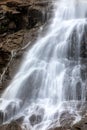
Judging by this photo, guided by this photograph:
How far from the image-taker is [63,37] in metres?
18.6

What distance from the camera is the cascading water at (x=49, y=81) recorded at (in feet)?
49.3

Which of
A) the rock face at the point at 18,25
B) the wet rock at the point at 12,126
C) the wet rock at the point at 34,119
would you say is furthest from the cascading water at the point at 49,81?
the rock face at the point at 18,25

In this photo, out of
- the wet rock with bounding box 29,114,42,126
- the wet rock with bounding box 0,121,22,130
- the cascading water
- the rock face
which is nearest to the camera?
the wet rock with bounding box 0,121,22,130

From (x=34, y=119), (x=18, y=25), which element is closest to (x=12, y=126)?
(x=34, y=119)

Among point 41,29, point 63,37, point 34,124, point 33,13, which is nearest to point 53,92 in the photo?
point 34,124

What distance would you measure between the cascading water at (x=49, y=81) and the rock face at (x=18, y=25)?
0.83m

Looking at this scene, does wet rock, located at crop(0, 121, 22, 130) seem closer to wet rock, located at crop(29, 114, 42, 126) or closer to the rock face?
wet rock, located at crop(29, 114, 42, 126)

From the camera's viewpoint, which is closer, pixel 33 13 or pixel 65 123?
pixel 65 123

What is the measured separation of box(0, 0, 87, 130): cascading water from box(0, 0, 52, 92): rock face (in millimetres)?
830

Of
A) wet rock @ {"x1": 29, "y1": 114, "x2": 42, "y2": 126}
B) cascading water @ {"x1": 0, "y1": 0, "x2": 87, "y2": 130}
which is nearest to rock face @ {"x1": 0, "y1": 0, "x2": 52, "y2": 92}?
cascading water @ {"x1": 0, "y1": 0, "x2": 87, "y2": 130}

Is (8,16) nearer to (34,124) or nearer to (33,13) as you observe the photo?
(33,13)

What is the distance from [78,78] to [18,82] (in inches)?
115

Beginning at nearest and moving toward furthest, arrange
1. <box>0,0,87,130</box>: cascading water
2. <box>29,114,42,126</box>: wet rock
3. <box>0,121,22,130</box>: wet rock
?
<box>0,121,22,130</box>: wet rock < <box>29,114,42,126</box>: wet rock < <box>0,0,87,130</box>: cascading water

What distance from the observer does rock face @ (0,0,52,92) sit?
18.9 metres
